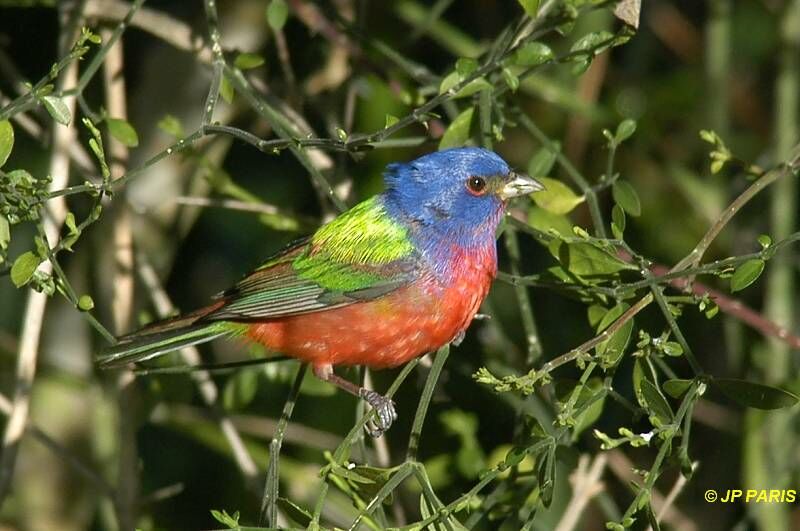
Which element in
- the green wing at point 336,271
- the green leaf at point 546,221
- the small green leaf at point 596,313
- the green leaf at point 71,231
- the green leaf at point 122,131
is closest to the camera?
the green leaf at point 71,231

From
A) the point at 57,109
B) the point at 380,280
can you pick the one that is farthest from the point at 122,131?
the point at 380,280

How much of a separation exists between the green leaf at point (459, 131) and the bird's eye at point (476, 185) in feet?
0.89

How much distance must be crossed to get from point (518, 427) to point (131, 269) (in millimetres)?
1662

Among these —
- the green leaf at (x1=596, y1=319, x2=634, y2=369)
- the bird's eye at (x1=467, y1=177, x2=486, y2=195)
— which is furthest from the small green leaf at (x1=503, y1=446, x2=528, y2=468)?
the bird's eye at (x1=467, y1=177, x2=486, y2=195)

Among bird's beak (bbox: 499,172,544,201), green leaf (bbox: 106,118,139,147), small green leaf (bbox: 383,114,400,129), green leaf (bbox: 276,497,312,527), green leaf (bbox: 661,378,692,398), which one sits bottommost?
green leaf (bbox: 276,497,312,527)

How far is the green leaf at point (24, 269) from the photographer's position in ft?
8.34

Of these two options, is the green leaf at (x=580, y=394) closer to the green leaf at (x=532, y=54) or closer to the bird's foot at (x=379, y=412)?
the bird's foot at (x=379, y=412)

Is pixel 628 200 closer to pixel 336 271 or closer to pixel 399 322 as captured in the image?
pixel 399 322

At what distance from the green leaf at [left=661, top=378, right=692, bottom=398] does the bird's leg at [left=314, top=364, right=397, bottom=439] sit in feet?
2.52

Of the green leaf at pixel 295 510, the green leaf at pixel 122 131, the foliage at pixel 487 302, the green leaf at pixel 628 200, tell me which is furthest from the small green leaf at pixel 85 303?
the green leaf at pixel 628 200

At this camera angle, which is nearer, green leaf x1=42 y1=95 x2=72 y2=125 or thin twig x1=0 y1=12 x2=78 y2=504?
green leaf x1=42 y1=95 x2=72 y2=125

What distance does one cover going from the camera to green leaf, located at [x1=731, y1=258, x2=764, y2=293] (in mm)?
2412

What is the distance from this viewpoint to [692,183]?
5.00 metres

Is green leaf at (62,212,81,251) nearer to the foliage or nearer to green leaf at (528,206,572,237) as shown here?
the foliage
